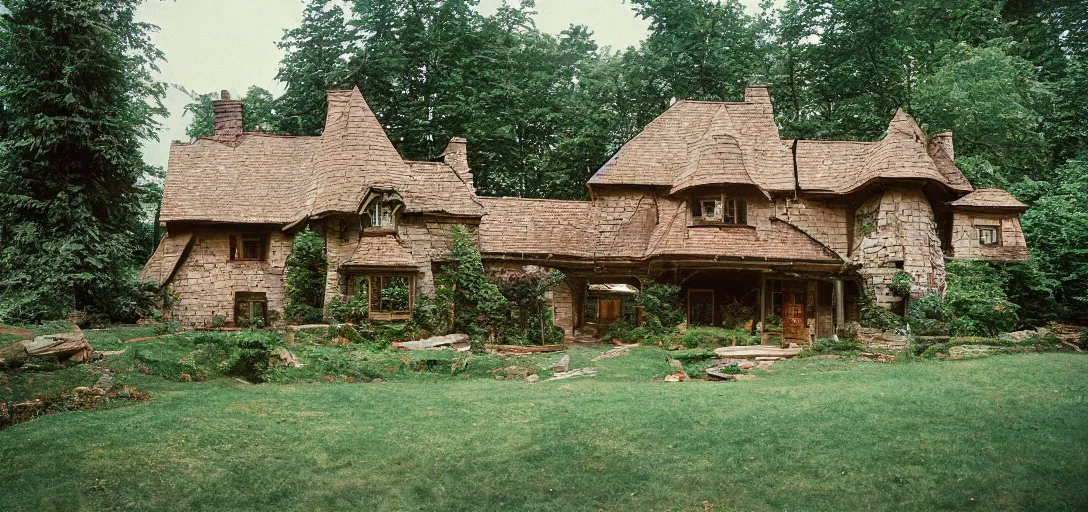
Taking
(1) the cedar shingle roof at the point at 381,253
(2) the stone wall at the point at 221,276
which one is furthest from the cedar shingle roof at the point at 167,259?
(1) the cedar shingle roof at the point at 381,253

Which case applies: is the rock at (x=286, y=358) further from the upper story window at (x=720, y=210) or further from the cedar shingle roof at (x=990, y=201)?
the cedar shingle roof at (x=990, y=201)

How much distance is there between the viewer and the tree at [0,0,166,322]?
72.0 feet

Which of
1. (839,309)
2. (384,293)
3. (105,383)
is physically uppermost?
(384,293)

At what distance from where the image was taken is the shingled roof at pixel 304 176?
81.8ft

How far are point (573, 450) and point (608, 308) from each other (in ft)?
69.2

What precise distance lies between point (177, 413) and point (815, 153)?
22647mm

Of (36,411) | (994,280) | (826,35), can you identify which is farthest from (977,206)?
(36,411)

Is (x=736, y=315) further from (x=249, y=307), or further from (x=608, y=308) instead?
(x=249, y=307)

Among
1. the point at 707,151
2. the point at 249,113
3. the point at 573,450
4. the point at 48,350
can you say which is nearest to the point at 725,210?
the point at 707,151

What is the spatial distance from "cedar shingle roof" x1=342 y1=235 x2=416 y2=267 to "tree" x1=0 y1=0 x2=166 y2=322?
22.9ft

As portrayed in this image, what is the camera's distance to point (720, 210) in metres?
25.1

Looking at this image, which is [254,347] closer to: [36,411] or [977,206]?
[36,411]

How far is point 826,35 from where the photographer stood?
3481 cm

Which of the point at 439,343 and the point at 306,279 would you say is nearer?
the point at 439,343
